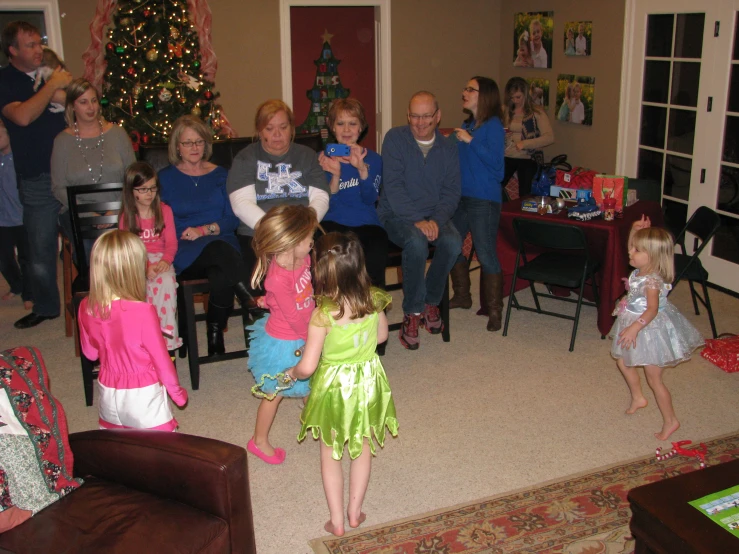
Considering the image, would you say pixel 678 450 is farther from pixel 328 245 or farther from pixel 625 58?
pixel 625 58

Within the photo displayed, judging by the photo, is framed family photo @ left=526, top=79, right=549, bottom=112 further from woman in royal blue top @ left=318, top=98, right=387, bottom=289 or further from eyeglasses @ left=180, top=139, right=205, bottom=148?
eyeglasses @ left=180, top=139, right=205, bottom=148

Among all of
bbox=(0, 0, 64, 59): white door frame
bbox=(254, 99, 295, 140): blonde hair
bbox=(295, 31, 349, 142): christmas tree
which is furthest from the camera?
bbox=(295, 31, 349, 142): christmas tree

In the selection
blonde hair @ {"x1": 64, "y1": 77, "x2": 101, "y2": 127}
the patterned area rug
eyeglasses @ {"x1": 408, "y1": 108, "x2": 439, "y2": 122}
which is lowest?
the patterned area rug

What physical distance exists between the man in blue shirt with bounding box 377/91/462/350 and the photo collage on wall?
2.41 metres

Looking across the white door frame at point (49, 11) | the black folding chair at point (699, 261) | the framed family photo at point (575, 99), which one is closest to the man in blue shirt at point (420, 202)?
the black folding chair at point (699, 261)

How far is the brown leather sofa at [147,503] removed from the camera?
2.02 metres

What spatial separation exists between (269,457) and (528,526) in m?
1.09

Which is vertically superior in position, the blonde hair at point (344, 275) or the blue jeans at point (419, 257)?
the blonde hair at point (344, 275)

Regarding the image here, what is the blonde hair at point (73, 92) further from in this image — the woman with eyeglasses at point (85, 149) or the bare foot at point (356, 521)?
the bare foot at point (356, 521)

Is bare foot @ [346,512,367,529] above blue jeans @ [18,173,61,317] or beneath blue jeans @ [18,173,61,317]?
beneath

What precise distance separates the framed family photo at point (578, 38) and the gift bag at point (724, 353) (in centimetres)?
293

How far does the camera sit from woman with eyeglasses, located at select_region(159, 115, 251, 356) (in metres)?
3.76

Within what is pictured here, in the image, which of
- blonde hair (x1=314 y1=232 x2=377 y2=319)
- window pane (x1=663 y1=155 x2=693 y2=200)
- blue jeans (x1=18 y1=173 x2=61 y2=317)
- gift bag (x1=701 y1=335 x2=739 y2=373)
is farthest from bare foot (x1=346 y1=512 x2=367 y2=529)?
window pane (x1=663 y1=155 x2=693 y2=200)

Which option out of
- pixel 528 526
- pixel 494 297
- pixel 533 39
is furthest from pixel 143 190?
pixel 533 39
